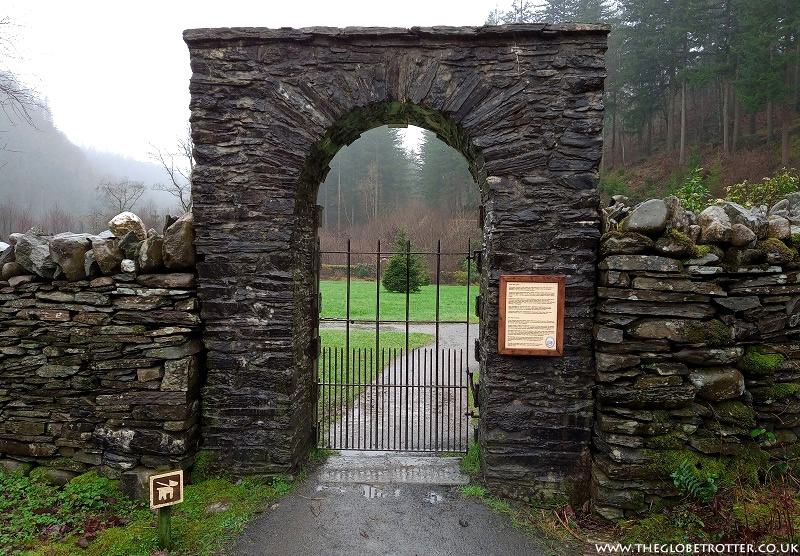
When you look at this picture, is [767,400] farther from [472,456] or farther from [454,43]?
[454,43]

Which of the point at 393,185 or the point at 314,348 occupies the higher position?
the point at 393,185

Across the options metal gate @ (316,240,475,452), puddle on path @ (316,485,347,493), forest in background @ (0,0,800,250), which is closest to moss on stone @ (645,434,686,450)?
metal gate @ (316,240,475,452)

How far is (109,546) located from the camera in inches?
143

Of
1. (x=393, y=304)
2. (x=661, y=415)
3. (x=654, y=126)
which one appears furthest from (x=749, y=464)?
(x=654, y=126)

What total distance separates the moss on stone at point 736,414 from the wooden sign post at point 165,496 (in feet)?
14.8

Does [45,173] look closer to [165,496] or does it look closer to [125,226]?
[125,226]

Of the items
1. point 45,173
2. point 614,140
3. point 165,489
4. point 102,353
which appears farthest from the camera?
point 45,173

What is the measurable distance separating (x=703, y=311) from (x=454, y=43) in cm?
331

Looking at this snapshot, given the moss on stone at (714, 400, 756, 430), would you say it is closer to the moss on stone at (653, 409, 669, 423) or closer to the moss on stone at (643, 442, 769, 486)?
the moss on stone at (643, 442, 769, 486)

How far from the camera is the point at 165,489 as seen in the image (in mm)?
3514

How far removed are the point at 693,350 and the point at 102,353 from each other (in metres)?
5.48

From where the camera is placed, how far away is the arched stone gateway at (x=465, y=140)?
166 inches

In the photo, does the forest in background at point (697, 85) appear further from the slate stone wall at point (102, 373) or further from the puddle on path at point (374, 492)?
the slate stone wall at point (102, 373)

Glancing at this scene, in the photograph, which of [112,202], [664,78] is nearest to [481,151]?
[664,78]
